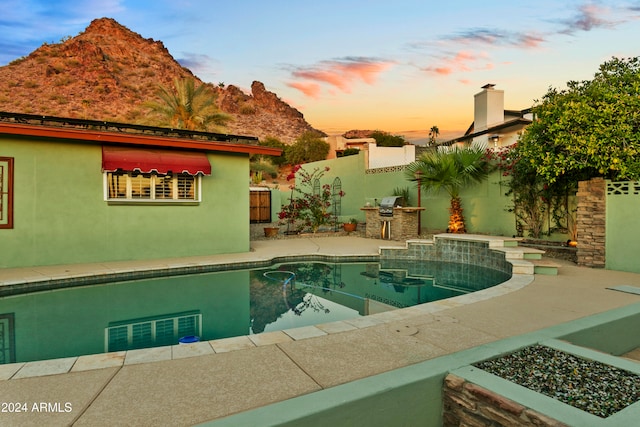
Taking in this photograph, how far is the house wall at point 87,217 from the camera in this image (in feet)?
28.4

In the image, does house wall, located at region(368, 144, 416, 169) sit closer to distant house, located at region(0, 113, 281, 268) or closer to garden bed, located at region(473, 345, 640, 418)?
distant house, located at region(0, 113, 281, 268)

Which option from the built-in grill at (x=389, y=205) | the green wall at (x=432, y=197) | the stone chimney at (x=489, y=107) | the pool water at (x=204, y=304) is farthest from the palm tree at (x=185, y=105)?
the stone chimney at (x=489, y=107)

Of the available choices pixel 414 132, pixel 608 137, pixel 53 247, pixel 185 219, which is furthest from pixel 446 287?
pixel 414 132

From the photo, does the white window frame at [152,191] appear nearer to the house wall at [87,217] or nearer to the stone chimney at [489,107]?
the house wall at [87,217]

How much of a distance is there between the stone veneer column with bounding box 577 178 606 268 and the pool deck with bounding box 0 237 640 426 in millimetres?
2977

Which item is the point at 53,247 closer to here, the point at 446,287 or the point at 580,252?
the point at 446,287

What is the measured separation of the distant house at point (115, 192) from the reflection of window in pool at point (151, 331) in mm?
4714

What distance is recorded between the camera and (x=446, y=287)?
8008 mm

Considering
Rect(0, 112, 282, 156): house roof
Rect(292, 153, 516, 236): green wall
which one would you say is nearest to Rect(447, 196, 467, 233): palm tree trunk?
Rect(292, 153, 516, 236): green wall

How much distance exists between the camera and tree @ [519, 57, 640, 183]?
764 centimetres

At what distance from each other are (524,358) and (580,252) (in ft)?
21.6

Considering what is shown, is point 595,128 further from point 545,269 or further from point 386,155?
point 386,155

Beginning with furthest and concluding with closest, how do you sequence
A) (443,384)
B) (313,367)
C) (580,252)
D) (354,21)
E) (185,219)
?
1. (354,21)
2. (185,219)
3. (580,252)
4. (313,367)
5. (443,384)

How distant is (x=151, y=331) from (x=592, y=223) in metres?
8.82
